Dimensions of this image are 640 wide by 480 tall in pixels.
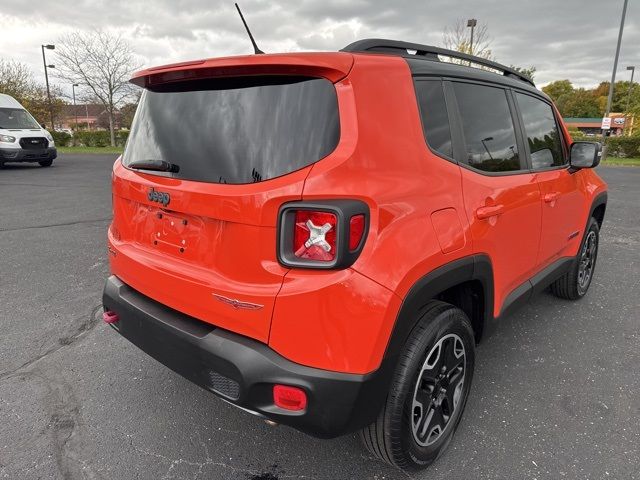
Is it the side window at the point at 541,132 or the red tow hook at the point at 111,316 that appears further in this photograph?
the side window at the point at 541,132

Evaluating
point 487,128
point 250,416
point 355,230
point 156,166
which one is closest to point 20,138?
point 156,166

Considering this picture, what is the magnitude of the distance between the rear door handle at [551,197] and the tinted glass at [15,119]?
17.8 metres

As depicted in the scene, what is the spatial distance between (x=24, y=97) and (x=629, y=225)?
34.4m

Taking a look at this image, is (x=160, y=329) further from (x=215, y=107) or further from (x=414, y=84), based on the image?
(x=414, y=84)

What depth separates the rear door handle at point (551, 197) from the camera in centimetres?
294

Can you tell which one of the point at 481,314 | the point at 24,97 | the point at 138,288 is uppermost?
the point at 24,97

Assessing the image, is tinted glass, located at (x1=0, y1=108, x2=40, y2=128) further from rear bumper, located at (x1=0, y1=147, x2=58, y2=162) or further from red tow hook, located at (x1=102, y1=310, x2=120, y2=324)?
red tow hook, located at (x1=102, y1=310, x2=120, y2=324)

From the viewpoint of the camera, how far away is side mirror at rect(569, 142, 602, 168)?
3.29m

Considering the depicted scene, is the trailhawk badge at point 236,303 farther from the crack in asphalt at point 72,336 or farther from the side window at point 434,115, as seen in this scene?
the crack in asphalt at point 72,336

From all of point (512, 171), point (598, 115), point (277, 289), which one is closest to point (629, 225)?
point (512, 171)

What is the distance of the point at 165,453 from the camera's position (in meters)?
2.23

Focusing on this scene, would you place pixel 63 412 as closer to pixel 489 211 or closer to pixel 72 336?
pixel 72 336

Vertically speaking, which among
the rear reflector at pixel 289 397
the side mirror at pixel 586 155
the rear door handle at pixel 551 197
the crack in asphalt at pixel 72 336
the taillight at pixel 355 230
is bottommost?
the crack in asphalt at pixel 72 336

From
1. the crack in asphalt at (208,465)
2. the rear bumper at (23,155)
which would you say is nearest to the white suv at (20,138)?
the rear bumper at (23,155)
